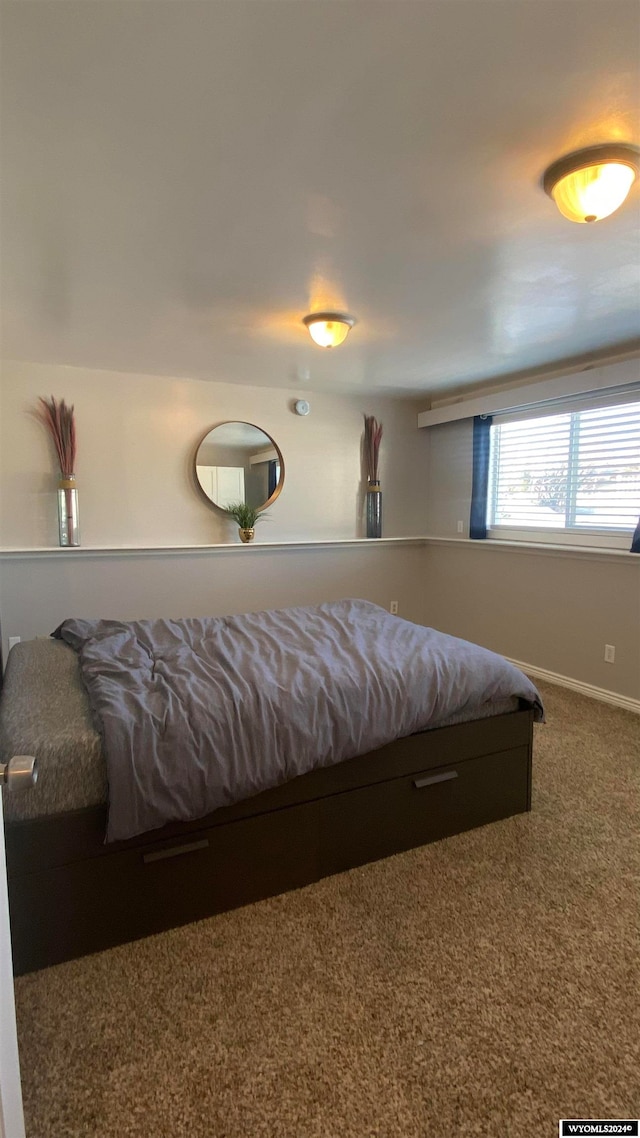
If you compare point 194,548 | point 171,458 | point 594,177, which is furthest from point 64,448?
point 594,177

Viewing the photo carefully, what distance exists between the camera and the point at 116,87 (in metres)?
1.21

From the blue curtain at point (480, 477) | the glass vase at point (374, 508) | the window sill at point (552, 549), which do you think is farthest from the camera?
the glass vase at point (374, 508)

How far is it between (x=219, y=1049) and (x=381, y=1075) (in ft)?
1.23

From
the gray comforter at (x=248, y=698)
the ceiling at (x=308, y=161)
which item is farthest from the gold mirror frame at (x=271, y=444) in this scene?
the gray comforter at (x=248, y=698)

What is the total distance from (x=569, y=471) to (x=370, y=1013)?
3.29 metres

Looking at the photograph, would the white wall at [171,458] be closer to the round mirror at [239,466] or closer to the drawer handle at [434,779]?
the round mirror at [239,466]

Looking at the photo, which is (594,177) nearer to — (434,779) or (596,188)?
(596,188)

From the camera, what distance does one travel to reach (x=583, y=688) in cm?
Result: 356

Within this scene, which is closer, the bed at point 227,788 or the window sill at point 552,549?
the bed at point 227,788

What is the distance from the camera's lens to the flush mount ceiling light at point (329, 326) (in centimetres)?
262

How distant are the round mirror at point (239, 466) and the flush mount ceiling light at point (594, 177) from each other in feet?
9.47

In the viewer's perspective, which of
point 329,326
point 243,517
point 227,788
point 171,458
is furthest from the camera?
point 243,517

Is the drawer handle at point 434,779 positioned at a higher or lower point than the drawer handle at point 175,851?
higher

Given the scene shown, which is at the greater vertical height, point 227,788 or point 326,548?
point 326,548
